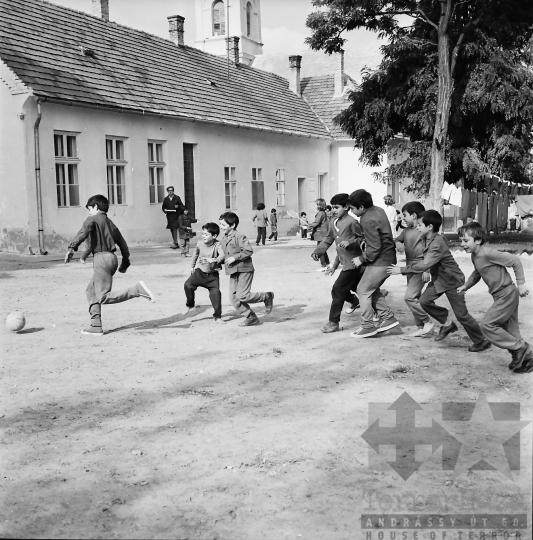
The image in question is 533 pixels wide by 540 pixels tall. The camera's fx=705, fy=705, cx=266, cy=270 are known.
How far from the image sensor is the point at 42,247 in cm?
1762

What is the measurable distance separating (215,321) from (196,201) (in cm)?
1509

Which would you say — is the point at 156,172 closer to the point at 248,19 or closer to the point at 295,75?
the point at 295,75

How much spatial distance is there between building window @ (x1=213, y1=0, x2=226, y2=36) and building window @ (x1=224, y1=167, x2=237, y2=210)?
1269 inches

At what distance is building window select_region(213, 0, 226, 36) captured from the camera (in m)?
53.9

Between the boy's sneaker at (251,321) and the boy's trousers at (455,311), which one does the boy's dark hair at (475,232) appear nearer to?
the boy's trousers at (455,311)

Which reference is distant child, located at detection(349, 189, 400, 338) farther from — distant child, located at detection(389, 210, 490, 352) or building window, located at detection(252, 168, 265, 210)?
building window, located at detection(252, 168, 265, 210)

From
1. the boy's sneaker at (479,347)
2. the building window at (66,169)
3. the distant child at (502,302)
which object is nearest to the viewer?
the distant child at (502,302)

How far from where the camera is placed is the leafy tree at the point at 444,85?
1936 cm

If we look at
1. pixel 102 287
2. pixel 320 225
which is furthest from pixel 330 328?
pixel 320 225

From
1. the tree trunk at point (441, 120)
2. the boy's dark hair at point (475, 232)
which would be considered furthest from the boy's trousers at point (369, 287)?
the tree trunk at point (441, 120)

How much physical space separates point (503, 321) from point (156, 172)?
16961mm

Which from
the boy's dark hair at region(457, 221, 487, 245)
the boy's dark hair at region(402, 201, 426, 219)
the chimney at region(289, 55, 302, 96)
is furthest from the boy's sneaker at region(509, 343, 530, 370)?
the chimney at region(289, 55, 302, 96)

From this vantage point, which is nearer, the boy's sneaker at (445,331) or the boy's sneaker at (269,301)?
the boy's sneaker at (445,331)

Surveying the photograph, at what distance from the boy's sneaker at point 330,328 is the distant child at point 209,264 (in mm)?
1437
